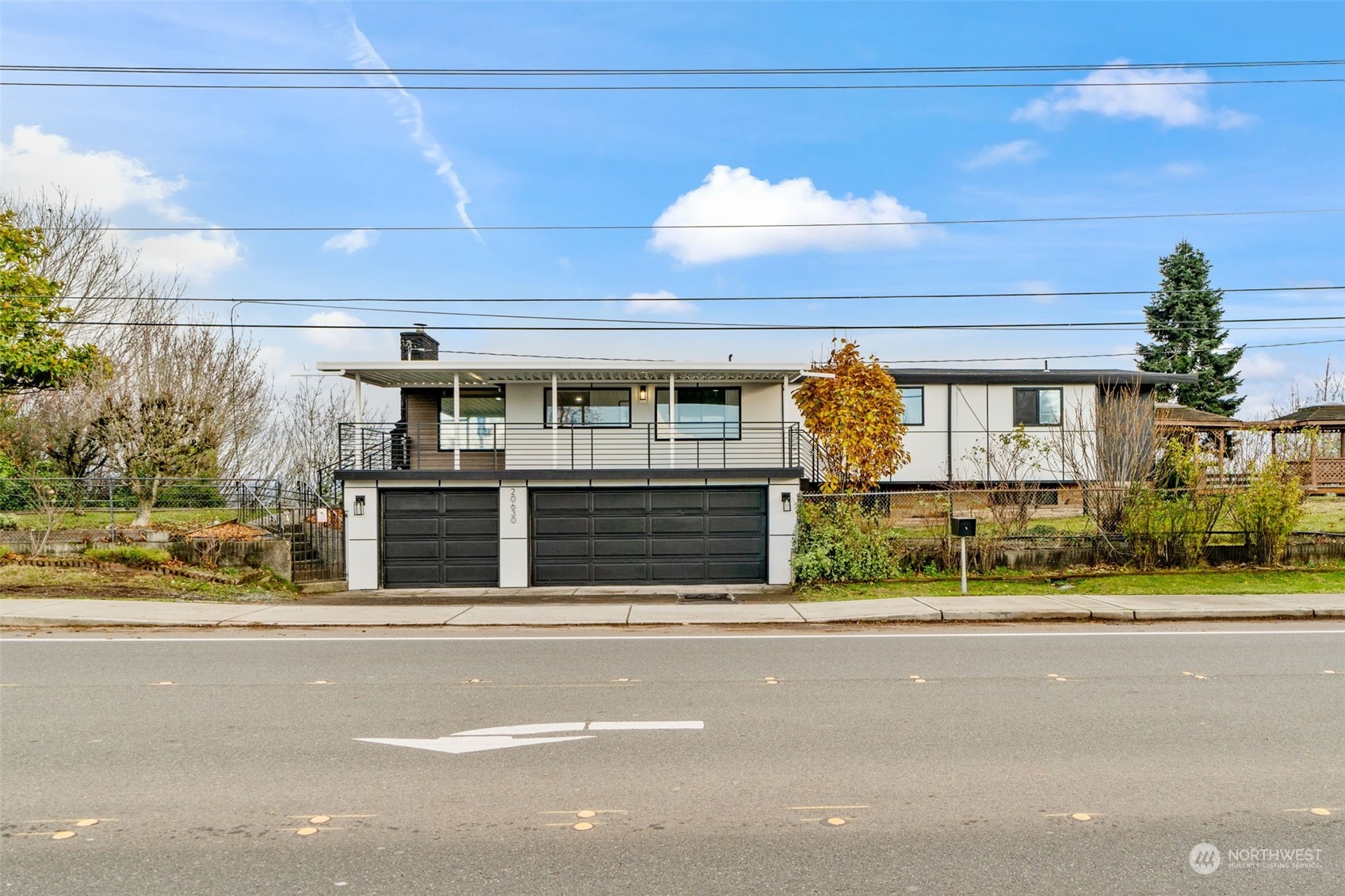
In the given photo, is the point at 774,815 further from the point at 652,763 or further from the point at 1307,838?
→ the point at 1307,838

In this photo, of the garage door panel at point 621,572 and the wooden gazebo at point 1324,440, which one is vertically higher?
the wooden gazebo at point 1324,440

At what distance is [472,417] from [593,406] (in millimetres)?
3478

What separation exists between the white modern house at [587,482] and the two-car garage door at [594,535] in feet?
0.08

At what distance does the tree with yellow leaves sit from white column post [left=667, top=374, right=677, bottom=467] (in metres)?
2.94

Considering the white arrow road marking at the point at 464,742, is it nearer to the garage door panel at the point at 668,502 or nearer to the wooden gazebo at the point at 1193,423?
the garage door panel at the point at 668,502

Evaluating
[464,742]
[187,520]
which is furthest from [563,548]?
Result: [464,742]

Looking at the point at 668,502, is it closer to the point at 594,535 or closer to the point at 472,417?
the point at 594,535

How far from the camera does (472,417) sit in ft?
75.0

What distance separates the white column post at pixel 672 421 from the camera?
19.8 m

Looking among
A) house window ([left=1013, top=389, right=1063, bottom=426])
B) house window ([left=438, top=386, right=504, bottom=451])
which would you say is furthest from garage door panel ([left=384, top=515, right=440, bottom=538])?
house window ([left=1013, top=389, right=1063, bottom=426])

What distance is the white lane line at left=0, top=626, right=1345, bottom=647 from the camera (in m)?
11.0

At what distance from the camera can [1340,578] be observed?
1588 cm

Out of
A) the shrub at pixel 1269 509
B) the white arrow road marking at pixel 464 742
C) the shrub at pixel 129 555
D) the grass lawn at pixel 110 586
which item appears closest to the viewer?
the white arrow road marking at pixel 464 742

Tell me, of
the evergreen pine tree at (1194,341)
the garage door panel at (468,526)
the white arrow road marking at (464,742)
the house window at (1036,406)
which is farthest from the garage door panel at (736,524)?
the evergreen pine tree at (1194,341)
